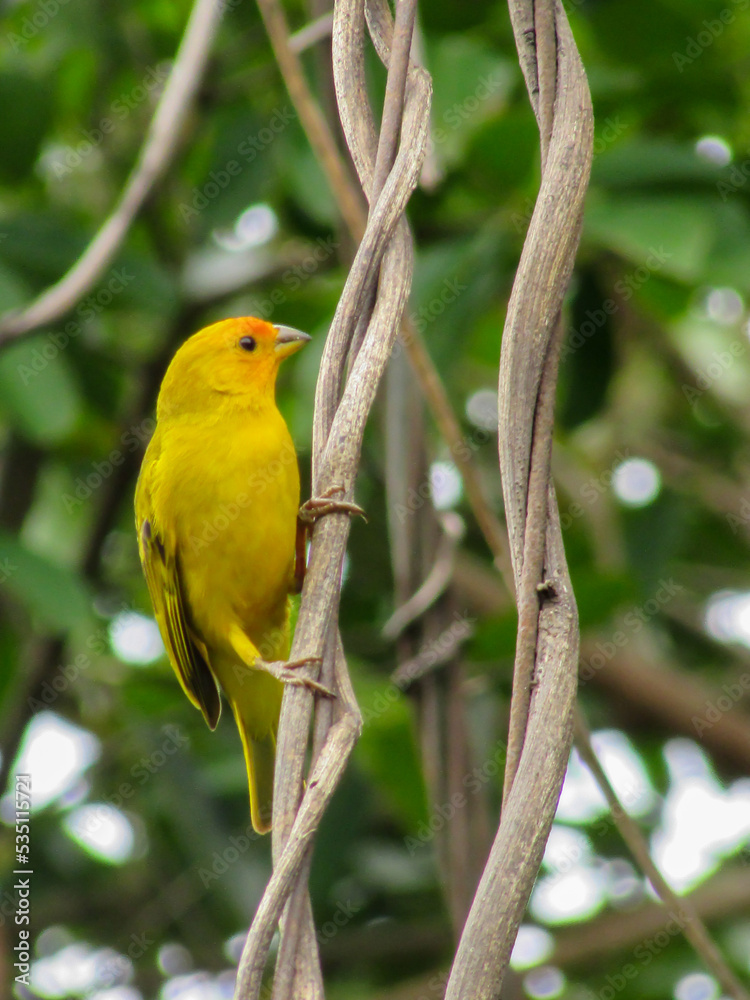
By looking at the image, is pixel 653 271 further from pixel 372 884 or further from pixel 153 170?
pixel 372 884

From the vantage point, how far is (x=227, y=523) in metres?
Result: 2.94

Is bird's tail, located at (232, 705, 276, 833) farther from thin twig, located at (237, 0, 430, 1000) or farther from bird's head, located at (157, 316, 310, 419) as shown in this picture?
thin twig, located at (237, 0, 430, 1000)

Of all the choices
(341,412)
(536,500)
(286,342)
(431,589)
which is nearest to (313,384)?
(286,342)

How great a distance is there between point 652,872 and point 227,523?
4.66 feet

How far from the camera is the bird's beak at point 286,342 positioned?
3.16m

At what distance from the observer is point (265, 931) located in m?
1.00

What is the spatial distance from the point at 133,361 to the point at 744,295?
7.53 feet

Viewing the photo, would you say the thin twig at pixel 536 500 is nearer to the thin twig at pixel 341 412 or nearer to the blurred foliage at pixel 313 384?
the thin twig at pixel 341 412

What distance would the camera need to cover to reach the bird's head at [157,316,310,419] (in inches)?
124

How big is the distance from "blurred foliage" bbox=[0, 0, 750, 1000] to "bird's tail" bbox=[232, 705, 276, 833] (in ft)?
0.99

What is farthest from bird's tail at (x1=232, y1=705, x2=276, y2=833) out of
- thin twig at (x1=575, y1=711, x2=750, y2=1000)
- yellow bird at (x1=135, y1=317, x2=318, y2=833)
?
thin twig at (x1=575, y1=711, x2=750, y2=1000)

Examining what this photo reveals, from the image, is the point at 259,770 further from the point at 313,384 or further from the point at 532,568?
the point at 532,568

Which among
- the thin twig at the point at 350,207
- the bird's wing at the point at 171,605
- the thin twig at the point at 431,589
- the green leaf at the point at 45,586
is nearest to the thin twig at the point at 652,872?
the thin twig at the point at 350,207

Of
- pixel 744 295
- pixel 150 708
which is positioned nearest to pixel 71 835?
pixel 150 708
